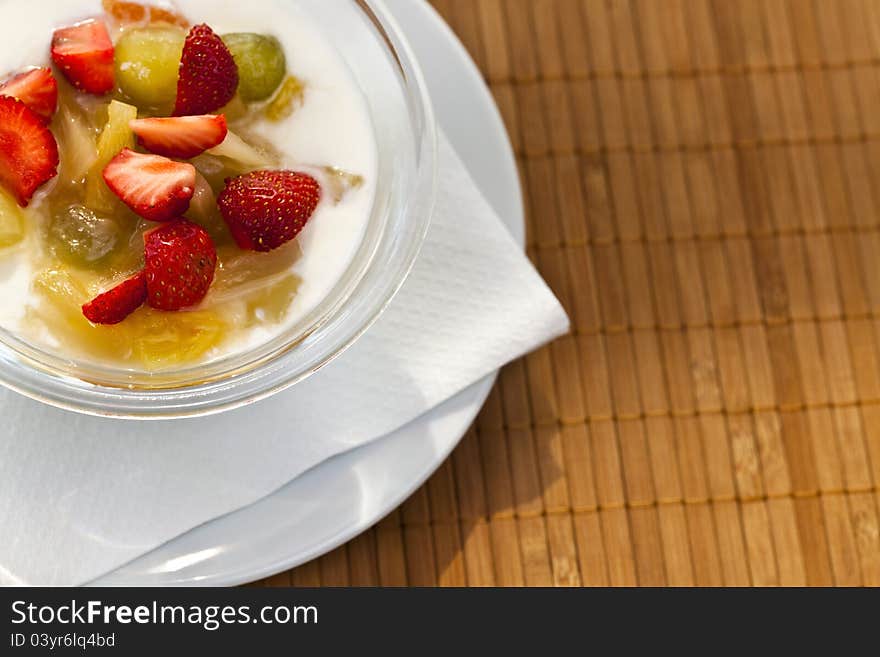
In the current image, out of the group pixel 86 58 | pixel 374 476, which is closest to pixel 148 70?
pixel 86 58

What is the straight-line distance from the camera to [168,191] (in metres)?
1.30

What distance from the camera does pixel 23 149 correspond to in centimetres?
132

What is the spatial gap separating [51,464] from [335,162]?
0.59m

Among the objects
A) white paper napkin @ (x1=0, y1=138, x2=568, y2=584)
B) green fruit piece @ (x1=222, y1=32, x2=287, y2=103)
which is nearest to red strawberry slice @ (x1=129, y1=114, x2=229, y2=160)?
green fruit piece @ (x1=222, y1=32, x2=287, y2=103)

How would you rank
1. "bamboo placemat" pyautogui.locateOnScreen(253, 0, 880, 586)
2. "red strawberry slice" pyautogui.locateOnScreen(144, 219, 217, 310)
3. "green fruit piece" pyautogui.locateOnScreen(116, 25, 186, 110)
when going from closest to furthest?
"red strawberry slice" pyautogui.locateOnScreen(144, 219, 217, 310) → "green fruit piece" pyautogui.locateOnScreen(116, 25, 186, 110) → "bamboo placemat" pyautogui.locateOnScreen(253, 0, 880, 586)

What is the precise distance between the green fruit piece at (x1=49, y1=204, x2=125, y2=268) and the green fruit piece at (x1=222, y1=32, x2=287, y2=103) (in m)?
0.26

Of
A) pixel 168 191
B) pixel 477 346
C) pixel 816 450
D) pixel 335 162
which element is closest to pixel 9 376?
pixel 168 191

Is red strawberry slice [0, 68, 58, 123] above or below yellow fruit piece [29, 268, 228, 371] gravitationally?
above

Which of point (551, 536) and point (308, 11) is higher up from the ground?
point (308, 11)

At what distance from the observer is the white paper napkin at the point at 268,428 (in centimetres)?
151

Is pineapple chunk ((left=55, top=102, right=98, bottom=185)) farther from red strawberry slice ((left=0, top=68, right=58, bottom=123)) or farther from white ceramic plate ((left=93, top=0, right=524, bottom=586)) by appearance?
white ceramic plate ((left=93, top=0, right=524, bottom=586))

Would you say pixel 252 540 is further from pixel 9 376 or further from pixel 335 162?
pixel 335 162

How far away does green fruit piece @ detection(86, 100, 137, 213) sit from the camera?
1.34 m

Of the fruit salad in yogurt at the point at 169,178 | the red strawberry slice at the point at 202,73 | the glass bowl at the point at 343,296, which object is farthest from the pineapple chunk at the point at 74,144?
the glass bowl at the point at 343,296
